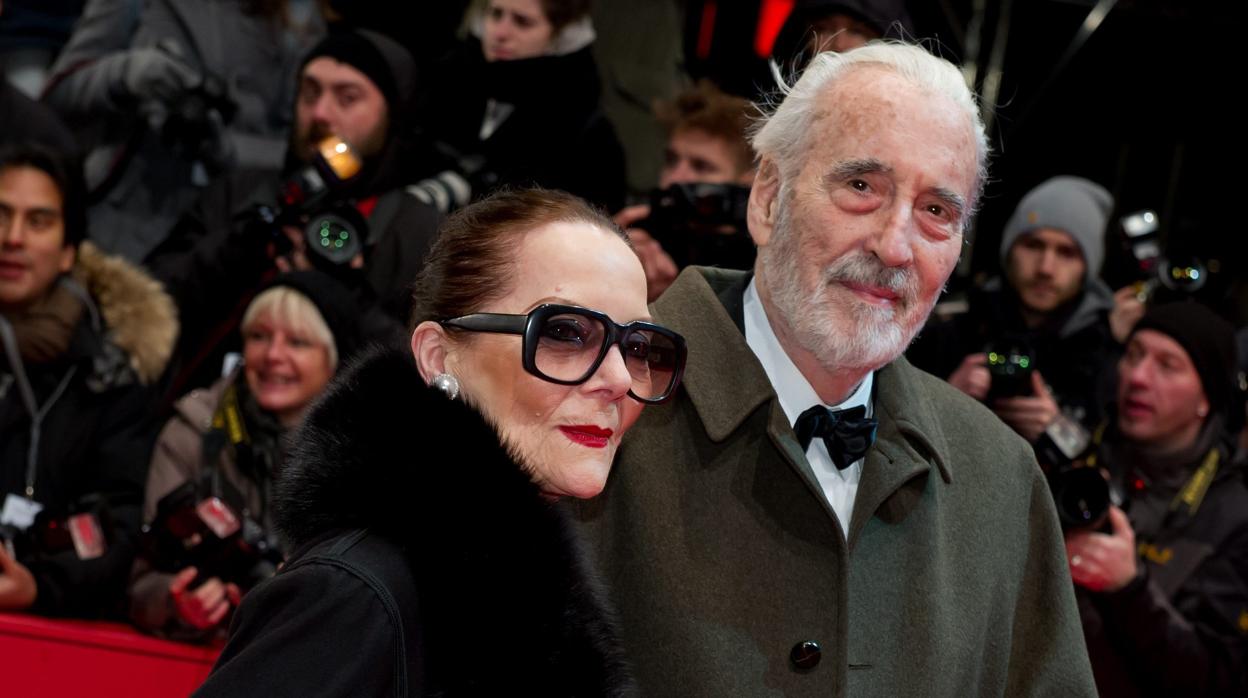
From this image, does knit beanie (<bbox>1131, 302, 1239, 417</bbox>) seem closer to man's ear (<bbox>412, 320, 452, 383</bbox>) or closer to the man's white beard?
the man's white beard

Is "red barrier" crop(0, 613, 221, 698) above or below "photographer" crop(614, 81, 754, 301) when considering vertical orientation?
below

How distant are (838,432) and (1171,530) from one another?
2526mm

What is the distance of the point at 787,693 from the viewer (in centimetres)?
233

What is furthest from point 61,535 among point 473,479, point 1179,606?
point 1179,606

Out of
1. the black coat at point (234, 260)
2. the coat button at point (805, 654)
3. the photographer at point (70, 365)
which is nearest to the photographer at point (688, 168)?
the black coat at point (234, 260)

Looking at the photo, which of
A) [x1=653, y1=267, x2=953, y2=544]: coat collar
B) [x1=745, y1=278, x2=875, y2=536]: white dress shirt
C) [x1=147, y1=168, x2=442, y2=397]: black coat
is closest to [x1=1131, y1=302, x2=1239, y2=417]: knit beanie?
[x1=147, y1=168, x2=442, y2=397]: black coat

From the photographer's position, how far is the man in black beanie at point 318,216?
14.4 feet

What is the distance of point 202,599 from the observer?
3.64 meters

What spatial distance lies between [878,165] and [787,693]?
869 mm

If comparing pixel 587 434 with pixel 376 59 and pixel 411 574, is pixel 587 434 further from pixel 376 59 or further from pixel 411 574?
pixel 376 59

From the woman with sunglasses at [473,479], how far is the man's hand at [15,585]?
78.9 inches

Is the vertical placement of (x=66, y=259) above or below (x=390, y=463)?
below

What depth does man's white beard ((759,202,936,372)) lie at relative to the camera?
7.93ft

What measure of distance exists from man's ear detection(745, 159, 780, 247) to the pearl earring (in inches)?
32.0
